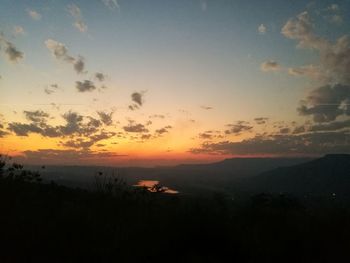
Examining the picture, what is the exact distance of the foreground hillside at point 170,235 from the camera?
6.87 m

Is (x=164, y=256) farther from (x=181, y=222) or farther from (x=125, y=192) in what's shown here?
(x=125, y=192)

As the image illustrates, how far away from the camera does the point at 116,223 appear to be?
8.41m

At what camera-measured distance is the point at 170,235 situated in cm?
763

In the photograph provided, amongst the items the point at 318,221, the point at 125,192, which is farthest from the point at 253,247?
the point at 125,192

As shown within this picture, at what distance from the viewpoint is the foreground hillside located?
687cm

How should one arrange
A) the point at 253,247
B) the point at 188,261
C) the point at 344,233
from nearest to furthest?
1. the point at 188,261
2. the point at 253,247
3. the point at 344,233

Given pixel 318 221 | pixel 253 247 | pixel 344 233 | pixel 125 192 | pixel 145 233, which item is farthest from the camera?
pixel 125 192

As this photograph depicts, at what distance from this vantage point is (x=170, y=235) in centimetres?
763

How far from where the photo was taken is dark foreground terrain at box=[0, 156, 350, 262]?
6875 mm

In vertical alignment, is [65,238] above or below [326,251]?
above

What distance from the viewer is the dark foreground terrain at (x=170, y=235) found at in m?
6.88

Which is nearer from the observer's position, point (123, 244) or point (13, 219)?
point (123, 244)

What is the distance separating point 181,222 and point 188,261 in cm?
169

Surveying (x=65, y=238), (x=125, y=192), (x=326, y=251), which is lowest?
(x=326, y=251)
